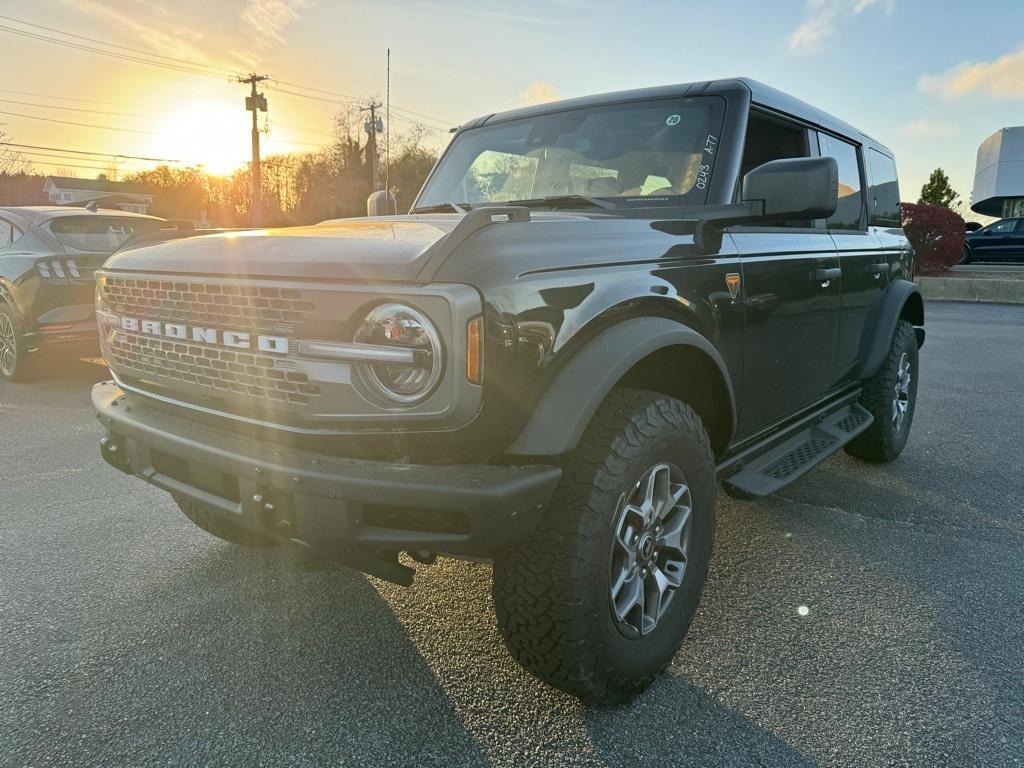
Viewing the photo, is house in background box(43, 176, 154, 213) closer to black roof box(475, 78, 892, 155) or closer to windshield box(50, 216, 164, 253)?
windshield box(50, 216, 164, 253)

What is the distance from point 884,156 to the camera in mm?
4602

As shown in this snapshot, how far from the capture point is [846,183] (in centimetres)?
390

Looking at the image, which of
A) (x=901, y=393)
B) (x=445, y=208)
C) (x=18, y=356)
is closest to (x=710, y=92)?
(x=445, y=208)

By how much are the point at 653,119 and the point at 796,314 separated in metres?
1.01

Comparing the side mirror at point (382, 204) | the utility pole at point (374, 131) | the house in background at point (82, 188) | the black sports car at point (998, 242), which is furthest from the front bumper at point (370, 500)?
the house in background at point (82, 188)

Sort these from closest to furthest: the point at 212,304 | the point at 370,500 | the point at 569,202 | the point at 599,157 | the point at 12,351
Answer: the point at 370,500 → the point at 212,304 → the point at 569,202 → the point at 599,157 → the point at 12,351

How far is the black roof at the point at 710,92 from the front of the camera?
296 cm

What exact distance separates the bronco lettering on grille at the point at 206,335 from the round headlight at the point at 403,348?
0.89ft

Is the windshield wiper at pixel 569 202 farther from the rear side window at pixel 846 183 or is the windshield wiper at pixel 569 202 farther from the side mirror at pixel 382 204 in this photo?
the rear side window at pixel 846 183

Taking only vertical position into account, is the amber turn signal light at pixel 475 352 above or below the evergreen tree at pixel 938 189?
below

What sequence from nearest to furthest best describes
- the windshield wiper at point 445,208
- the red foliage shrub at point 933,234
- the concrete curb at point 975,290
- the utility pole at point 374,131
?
the windshield wiper at point 445,208
the concrete curb at point 975,290
the red foliage shrub at point 933,234
the utility pole at point 374,131

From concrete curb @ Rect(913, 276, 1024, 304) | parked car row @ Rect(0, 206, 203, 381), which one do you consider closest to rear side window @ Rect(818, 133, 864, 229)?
parked car row @ Rect(0, 206, 203, 381)

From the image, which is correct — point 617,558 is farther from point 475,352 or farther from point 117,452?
point 117,452

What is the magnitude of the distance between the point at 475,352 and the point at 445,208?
1.84m
